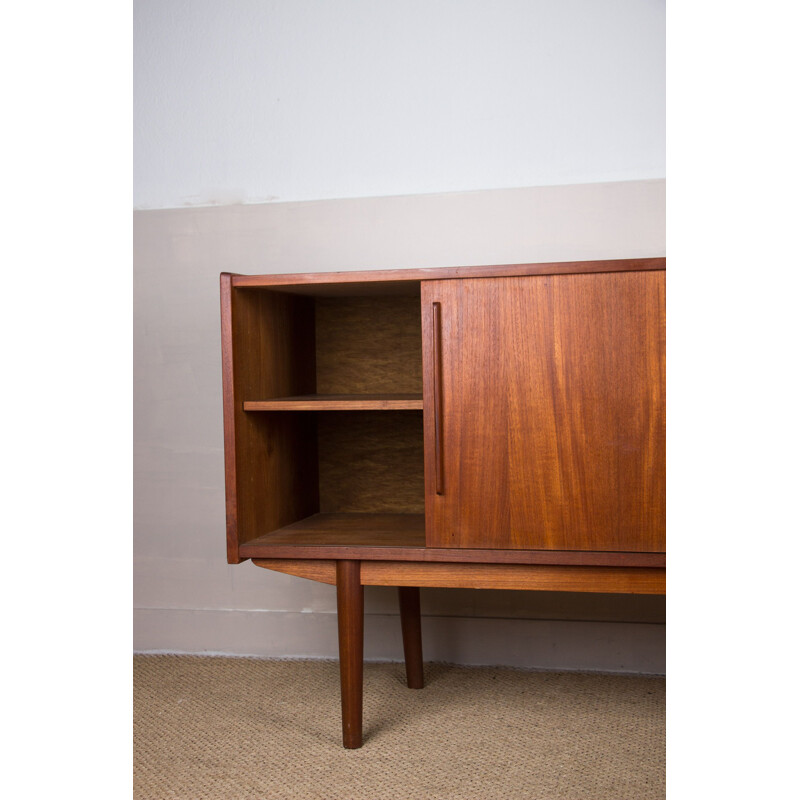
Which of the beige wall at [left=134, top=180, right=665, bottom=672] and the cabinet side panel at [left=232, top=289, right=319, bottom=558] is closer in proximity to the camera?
the cabinet side panel at [left=232, top=289, right=319, bottom=558]

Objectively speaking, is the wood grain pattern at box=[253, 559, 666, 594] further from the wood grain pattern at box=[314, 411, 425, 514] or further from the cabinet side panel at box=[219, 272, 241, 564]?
the wood grain pattern at box=[314, 411, 425, 514]

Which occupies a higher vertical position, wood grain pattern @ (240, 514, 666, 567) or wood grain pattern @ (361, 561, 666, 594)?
wood grain pattern @ (240, 514, 666, 567)

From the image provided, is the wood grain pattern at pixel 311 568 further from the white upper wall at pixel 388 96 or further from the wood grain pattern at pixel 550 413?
the white upper wall at pixel 388 96

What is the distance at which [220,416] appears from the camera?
2.37 meters

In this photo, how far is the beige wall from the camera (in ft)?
7.13

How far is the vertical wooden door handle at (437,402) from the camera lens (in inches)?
64.4

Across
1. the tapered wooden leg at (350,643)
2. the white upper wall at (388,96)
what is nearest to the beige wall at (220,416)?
the white upper wall at (388,96)

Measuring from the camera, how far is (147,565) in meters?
2.46

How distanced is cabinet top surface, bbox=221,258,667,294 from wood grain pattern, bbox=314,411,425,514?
0.51 metres

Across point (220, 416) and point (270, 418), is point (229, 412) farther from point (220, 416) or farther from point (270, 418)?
point (220, 416)

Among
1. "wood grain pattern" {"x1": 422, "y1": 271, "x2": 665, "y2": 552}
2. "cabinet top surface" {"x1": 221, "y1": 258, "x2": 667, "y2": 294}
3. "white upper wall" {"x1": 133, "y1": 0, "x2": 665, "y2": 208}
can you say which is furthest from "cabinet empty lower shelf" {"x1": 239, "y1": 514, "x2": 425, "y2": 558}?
"white upper wall" {"x1": 133, "y1": 0, "x2": 665, "y2": 208}
